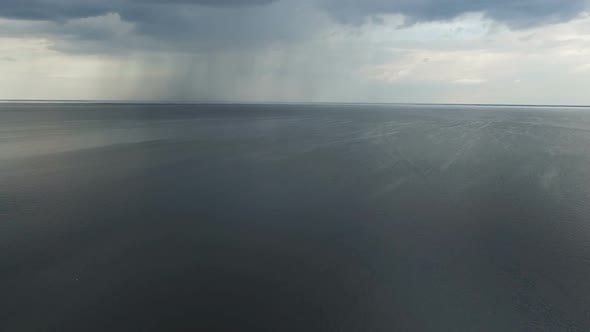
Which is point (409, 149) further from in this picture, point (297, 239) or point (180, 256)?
point (180, 256)

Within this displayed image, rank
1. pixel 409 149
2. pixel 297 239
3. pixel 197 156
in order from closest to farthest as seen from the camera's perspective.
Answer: pixel 297 239, pixel 197 156, pixel 409 149

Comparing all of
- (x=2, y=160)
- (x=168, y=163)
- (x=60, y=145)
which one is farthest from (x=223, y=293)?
(x=60, y=145)

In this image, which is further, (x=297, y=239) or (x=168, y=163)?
(x=168, y=163)

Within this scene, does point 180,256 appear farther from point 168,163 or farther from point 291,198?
point 168,163

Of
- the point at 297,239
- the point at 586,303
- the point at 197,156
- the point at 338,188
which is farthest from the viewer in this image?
the point at 197,156

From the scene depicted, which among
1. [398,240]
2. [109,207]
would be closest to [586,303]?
[398,240]

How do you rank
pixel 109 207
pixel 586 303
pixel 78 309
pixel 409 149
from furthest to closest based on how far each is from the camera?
pixel 409 149, pixel 109 207, pixel 586 303, pixel 78 309
